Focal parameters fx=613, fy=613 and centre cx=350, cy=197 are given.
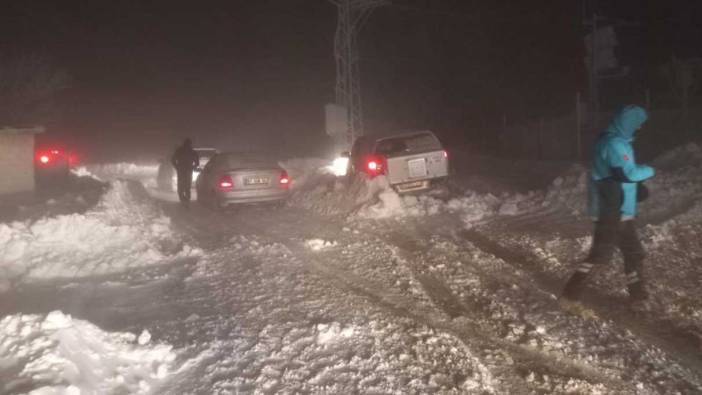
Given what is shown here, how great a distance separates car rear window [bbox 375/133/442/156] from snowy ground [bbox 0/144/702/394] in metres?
1.47

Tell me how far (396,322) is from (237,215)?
26.7 ft

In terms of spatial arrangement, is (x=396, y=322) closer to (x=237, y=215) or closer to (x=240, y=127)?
(x=237, y=215)

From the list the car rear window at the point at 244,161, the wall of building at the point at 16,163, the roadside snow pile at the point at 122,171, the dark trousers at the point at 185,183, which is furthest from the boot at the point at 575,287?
the roadside snow pile at the point at 122,171

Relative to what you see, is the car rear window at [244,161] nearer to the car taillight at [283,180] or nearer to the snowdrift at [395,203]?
the car taillight at [283,180]

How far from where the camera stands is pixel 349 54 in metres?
24.2

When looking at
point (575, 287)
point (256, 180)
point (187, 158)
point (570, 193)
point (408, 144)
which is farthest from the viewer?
point (187, 158)

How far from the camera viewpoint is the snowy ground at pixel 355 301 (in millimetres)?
4855

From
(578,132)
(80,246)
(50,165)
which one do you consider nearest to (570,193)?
(80,246)

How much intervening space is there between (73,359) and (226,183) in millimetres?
8523

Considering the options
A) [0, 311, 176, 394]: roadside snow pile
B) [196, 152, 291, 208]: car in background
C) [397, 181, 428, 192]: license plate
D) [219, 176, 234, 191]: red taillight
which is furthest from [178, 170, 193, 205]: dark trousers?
[0, 311, 176, 394]: roadside snow pile

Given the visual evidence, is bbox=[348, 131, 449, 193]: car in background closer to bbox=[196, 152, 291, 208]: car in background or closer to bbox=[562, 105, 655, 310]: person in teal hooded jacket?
bbox=[196, 152, 291, 208]: car in background

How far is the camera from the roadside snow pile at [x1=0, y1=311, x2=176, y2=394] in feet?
14.5

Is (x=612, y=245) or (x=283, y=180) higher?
(x=283, y=180)

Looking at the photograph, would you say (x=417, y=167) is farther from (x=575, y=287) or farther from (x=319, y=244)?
(x=575, y=287)
